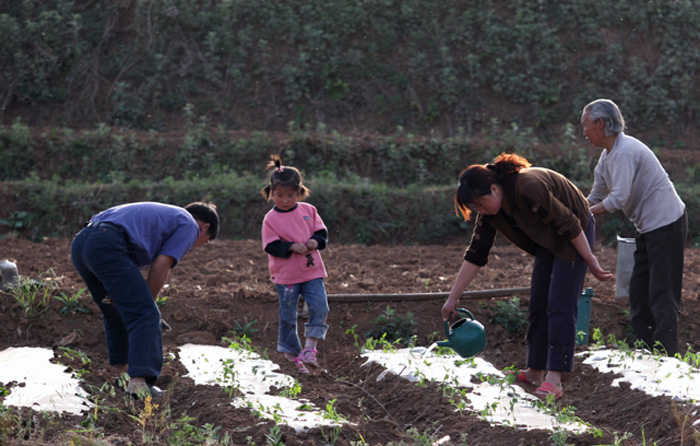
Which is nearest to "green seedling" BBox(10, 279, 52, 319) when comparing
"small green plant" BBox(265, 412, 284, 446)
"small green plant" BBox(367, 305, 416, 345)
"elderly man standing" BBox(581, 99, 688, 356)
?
"small green plant" BBox(367, 305, 416, 345)

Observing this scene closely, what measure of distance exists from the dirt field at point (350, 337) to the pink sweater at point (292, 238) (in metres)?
0.62

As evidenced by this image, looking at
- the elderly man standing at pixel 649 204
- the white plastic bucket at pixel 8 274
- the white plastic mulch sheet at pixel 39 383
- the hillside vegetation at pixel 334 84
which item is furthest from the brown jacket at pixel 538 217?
the hillside vegetation at pixel 334 84

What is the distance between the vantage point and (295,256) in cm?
531

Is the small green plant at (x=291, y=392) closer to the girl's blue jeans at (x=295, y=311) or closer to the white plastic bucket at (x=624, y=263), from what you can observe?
the girl's blue jeans at (x=295, y=311)

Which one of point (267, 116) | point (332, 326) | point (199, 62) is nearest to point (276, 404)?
point (332, 326)

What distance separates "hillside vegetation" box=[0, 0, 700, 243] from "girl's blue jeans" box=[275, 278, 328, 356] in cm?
654

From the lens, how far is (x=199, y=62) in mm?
14508

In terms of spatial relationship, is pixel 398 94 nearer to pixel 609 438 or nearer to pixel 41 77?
pixel 41 77

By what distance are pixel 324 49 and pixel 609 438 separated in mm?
11553

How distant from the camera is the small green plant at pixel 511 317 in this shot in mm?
6305

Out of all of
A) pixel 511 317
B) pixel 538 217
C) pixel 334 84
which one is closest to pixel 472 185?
pixel 538 217

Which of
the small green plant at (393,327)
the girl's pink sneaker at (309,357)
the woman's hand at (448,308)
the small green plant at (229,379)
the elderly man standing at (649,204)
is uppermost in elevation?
the elderly man standing at (649,204)

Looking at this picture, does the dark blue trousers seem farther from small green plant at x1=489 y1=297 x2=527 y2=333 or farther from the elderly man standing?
small green plant at x1=489 y1=297 x2=527 y2=333

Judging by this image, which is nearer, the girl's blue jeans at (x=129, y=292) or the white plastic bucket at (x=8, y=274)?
the girl's blue jeans at (x=129, y=292)
